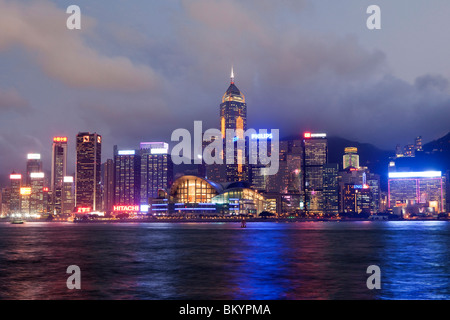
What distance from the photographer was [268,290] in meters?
39.6

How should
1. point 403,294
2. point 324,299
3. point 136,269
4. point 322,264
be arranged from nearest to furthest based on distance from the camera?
1. point 324,299
2. point 403,294
3. point 136,269
4. point 322,264

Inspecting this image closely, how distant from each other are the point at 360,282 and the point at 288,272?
354 inches

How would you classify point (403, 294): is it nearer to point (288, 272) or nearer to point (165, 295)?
point (288, 272)

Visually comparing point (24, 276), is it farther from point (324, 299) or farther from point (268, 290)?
point (324, 299)

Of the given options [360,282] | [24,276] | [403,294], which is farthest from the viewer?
[24,276]

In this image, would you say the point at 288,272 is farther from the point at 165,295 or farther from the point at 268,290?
the point at 165,295
